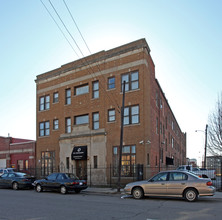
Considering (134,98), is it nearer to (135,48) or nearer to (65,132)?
(135,48)

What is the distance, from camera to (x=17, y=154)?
3666 centimetres

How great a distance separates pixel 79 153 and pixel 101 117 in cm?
408

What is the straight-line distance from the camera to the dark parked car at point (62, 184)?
17.4 meters

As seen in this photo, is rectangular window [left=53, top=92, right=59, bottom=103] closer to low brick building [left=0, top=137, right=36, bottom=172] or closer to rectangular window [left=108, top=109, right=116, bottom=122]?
low brick building [left=0, top=137, right=36, bottom=172]

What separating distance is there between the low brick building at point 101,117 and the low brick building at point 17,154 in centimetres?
309

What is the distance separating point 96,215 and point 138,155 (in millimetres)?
13356

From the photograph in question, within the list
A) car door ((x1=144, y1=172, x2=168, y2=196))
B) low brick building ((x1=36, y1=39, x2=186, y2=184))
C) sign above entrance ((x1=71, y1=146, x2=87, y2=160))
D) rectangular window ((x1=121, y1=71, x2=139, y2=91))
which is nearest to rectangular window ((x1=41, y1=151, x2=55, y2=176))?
low brick building ((x1=36, y1=39, x2=186, y2=184))

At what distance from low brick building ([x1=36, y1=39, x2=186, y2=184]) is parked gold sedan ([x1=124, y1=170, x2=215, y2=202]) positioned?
7457 millimetres

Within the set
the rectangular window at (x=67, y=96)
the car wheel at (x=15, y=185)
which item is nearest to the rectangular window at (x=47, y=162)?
the rectangular window at (x=67, y=96)

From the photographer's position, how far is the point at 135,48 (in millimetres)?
23938

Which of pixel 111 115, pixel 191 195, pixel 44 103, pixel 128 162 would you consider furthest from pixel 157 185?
pixel 44 103

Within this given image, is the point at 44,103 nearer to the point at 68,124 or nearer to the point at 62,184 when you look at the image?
the point at 68,124

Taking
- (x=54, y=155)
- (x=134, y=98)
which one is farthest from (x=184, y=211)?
(x=54, y=155)

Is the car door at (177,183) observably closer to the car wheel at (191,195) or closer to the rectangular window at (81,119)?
the car wheel at (191,195)
